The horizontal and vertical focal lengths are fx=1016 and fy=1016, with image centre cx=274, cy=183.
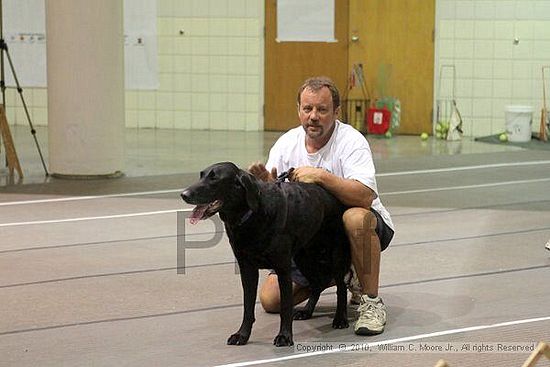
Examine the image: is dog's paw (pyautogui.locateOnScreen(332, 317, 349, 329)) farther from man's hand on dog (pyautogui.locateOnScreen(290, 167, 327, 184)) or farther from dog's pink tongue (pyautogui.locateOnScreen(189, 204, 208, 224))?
dog's pink tongue (pyautogui.locateOnScreen(189, 204, 208, 224))

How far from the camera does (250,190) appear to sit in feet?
13.4

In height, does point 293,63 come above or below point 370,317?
above

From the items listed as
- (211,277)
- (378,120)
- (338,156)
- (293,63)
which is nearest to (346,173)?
(338,156)

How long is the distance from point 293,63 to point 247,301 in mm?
8965

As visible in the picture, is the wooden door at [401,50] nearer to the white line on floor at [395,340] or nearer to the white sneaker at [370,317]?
the white line on floor at [395,340]

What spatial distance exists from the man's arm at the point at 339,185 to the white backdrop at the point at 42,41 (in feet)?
29.8

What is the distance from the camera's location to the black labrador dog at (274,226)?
4.06m

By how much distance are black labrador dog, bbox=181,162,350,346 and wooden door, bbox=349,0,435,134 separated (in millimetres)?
8472

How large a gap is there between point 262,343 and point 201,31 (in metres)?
9.30

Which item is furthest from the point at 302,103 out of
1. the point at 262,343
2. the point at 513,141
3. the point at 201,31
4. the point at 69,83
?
the point at 201,31

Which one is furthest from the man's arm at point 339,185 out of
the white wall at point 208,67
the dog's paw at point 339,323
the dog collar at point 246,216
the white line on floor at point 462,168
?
the white wall at point 208,67

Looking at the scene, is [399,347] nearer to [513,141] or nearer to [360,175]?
[360,175]

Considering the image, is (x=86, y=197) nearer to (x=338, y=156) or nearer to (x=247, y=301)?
(x=338, y=156)

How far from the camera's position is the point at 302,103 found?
4508mm
